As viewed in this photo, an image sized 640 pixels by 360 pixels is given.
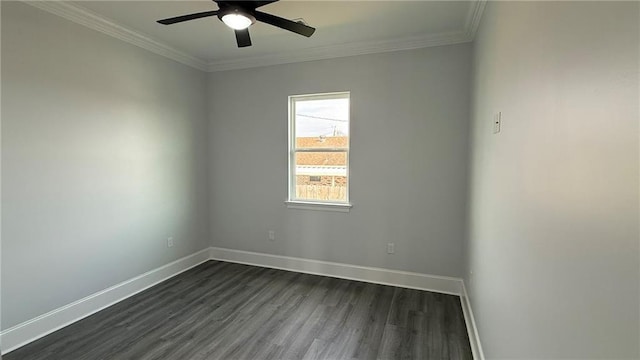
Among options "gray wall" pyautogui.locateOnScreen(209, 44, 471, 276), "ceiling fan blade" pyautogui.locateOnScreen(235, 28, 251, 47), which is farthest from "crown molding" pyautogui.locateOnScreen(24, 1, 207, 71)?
"ceiling fan blade" pyautogui.locateOnScreen(235, 28, 251, 47)

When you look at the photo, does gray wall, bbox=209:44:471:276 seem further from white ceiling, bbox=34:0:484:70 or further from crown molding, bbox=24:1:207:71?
crown molding, bbox=24:1:207:71

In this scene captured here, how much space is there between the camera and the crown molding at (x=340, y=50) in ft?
10.6

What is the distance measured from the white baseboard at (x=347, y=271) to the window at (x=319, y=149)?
770 mm

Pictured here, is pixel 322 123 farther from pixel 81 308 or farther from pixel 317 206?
pixel 81 308

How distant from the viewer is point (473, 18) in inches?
108

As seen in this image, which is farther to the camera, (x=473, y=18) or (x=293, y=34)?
(x=293, y=34)

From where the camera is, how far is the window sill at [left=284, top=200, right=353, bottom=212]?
377cm

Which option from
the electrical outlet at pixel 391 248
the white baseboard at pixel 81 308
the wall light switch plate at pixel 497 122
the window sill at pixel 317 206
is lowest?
the white baseboard at pixel 81 308

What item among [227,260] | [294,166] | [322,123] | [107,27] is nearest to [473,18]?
[322,123]

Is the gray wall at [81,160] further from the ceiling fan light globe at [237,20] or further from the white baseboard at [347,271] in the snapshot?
the ceiling fan light globe at [237,20]

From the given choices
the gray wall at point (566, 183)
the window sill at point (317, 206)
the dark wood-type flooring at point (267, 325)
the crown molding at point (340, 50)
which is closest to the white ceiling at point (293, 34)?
the crown molding at point (340, 50)

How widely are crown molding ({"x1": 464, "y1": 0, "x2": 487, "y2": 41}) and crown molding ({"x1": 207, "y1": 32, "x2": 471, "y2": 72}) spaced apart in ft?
0.23

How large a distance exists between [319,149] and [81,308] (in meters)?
2.86

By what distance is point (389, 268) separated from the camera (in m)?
3.61
